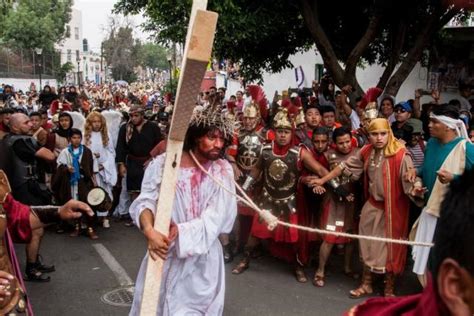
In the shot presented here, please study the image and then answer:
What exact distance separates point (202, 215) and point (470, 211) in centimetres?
222

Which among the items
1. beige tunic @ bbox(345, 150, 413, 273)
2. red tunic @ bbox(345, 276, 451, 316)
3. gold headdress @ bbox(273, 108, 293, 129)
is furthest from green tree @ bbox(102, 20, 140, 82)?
red tunic @ bbox(345, 276, 451, 316)

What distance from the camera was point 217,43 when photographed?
913 centimetres

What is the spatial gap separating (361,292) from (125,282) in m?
2.44

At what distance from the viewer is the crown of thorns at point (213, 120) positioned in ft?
11.0

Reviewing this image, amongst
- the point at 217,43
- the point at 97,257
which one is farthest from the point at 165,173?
the point at 217,43

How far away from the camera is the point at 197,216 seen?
3338 millimetres

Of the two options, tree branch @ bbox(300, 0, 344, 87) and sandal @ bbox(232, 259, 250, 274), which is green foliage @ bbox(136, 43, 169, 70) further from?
sandal @ bbox(232, 259, 250, 274)

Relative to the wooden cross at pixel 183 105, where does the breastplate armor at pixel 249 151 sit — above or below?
below

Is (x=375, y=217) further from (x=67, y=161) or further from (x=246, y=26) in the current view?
(x=246, y=26)

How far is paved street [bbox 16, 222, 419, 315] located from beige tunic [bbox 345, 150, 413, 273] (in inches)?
18.3

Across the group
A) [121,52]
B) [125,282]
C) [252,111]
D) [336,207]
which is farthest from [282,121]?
[121,52]

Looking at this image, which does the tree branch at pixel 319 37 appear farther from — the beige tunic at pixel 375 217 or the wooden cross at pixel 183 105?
the wooden cross at pixel 183 105

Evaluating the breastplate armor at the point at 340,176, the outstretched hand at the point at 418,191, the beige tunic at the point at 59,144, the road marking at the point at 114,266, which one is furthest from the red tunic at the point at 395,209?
the beige tunic at the point at 59,144

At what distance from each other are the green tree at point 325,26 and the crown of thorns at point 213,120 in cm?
498
